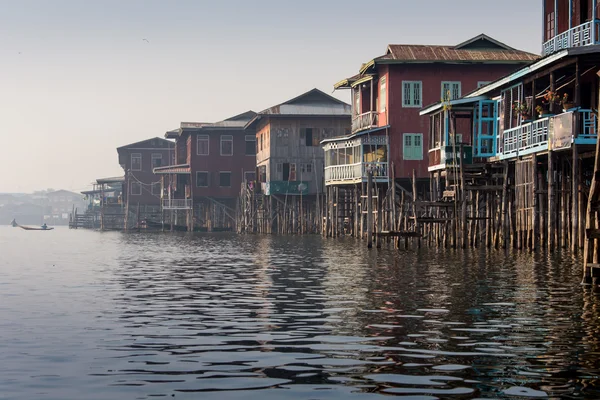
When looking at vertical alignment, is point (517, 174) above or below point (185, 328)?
above

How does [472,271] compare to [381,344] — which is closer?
[381,344]

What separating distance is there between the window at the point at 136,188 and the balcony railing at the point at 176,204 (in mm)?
11127

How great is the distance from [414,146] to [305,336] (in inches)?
1579

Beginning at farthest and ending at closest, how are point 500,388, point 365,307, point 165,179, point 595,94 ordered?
point 165,179, point 595,94, point 365,307, point 500,388

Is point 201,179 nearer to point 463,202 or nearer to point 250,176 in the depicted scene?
point 250,176

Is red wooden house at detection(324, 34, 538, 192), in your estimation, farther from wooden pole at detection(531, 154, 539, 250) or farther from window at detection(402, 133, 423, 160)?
wooden pole at detection(531, 154, 539, 250)

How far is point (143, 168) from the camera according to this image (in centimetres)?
10606

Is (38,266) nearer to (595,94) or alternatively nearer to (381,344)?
(595,94)

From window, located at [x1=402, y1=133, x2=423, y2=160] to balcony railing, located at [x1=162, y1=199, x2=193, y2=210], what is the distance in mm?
40234

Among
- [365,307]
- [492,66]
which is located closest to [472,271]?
[365,307]

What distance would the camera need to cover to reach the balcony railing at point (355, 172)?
5534 cm

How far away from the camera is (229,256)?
43469 mm

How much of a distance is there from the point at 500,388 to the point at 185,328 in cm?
699

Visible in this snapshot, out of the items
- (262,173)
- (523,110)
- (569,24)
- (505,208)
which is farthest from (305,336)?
(262,173)
